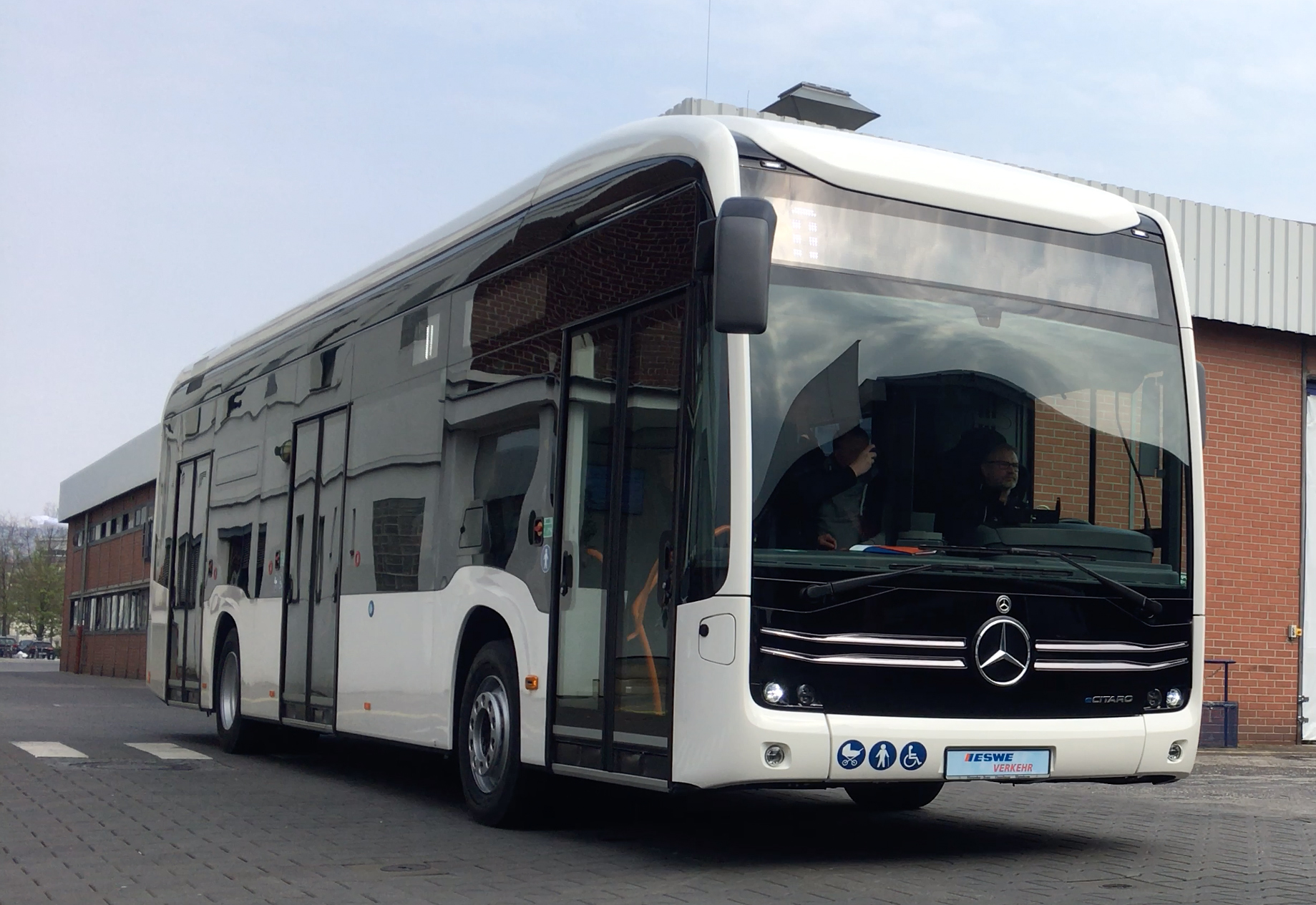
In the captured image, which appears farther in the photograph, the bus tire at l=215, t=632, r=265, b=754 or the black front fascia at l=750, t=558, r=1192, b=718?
the bus tire at l=215, t=632, r=265, b=754

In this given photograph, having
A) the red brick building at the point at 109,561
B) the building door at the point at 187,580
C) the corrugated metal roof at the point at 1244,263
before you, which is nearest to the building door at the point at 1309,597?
the corrugated metal roof at the point at 1244,263

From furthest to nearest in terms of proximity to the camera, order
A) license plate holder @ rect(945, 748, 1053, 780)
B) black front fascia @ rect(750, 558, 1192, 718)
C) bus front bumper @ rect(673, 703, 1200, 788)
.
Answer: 1. license plate holder @ rect(945, 748, 1053, 780)
2. black front fascia @ rect(750, 558, 1192, 718)
3. bus front bumper @ rect(673, 703, 1200, 788)

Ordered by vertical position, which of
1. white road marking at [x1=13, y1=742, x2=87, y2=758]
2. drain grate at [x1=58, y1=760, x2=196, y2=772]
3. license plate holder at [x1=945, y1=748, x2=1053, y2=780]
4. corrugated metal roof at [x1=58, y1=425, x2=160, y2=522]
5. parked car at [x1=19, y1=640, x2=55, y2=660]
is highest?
corrugated metal roof at [x1=58, y1=425, x2=160, y2=522]

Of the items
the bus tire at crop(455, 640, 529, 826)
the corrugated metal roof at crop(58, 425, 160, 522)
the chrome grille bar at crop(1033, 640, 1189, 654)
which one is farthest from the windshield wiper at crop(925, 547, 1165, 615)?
the corrugated metal roof at crop(58, 425, 160, 522)

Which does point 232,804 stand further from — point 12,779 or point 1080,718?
point 1080,718

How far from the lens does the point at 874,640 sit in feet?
22.3

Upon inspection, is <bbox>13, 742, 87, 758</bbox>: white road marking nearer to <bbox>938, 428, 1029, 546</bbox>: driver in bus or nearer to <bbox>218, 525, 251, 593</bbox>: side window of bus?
<bbox>218, 525, 251, 593</bbox>: side window of bus

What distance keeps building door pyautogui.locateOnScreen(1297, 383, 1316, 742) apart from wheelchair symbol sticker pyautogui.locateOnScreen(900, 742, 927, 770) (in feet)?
42.0

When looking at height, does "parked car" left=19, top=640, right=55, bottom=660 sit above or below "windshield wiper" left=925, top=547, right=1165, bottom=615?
below

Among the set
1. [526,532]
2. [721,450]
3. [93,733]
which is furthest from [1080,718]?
[93,733]

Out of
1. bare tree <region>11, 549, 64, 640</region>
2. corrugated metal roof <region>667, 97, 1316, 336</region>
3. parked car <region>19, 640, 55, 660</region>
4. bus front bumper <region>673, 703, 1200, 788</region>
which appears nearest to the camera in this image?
bus front bumper <region>673, 703, 1200, 788</region>

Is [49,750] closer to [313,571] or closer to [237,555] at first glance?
[237,555]

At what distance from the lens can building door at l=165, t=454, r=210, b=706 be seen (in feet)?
47.7

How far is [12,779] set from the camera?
36.6 feet
